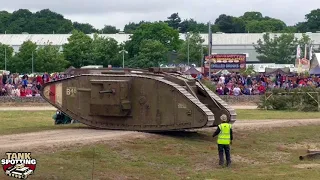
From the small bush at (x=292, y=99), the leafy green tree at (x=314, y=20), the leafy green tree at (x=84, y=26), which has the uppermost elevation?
the leafy green tree at (x=314, y=20)

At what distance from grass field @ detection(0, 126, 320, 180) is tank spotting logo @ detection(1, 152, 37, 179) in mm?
2002

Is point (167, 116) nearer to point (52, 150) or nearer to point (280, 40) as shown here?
point (52, 150)

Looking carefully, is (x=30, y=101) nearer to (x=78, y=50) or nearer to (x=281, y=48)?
(x=78, y=50)

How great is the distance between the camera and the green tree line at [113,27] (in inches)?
6107

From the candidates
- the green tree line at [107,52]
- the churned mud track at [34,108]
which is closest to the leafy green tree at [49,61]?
the green tree line at [107,52]

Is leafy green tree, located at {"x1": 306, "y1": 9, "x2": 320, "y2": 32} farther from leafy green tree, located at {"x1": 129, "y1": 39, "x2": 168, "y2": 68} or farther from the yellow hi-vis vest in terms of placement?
the yellow hi-vis vest

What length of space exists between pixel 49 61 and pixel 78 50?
354 centimetres

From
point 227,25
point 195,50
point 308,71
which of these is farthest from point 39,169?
point 227,25

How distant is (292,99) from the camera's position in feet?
145

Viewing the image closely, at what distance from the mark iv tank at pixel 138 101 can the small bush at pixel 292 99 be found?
17.5m

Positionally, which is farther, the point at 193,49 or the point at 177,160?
the point at 193,49

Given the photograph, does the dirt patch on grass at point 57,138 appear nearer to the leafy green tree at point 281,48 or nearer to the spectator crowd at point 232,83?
the spectator crowd at point 232,83

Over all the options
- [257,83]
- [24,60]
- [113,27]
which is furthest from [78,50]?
[113,27]

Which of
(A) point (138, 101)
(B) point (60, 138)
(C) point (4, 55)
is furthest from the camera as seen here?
(C) point (4, 55)
